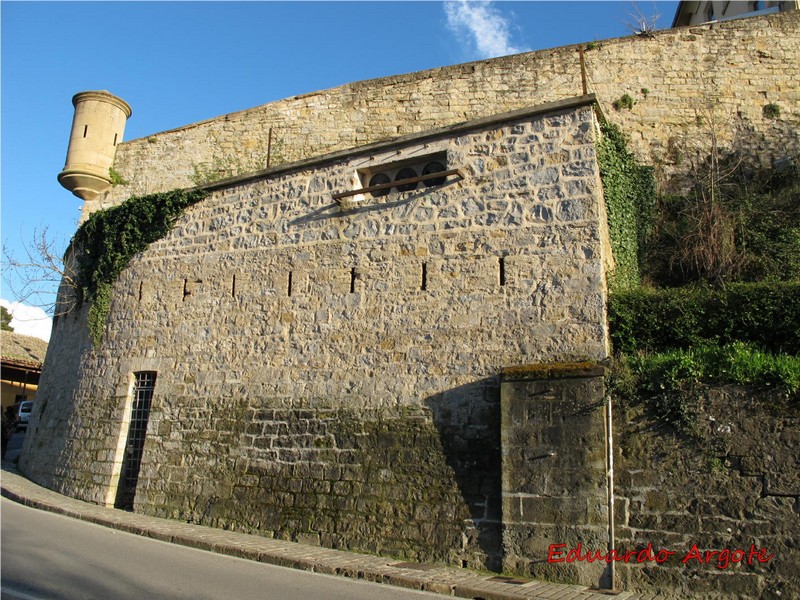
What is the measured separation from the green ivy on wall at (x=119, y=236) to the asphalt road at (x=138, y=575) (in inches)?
191

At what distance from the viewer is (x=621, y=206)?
9867 millimetres

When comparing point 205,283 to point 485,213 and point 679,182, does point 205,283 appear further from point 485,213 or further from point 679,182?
point 679,182

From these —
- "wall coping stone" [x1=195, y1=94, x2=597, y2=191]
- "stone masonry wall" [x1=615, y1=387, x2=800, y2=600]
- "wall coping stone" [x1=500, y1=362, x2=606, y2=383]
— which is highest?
"wall coping stone" [x1=195, y1=94, x2=597, y2=191]

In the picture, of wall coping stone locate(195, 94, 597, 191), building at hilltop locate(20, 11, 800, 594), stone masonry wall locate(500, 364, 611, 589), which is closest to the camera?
stone masonry wall locate(500, 364, 611, 589)

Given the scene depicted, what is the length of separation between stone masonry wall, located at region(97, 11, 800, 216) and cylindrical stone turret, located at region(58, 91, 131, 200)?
53cm

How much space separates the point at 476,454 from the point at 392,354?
6.13 ft

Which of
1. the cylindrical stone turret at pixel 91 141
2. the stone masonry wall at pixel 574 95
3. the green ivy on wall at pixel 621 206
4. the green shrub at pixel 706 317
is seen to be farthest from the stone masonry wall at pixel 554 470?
the cylindrical stone turret at pixel 91 141

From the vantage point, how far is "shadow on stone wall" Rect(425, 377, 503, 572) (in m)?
7.60

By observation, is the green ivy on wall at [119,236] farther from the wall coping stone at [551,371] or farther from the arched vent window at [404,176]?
the wall coping stone at [551,371]

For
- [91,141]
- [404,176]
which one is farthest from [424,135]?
[91,141]

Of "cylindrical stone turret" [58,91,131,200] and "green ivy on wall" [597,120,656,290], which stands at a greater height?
"cylindrical stone turret" [58,91,131,200]

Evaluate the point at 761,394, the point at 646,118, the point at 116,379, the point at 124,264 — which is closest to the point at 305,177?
the point at 124,264

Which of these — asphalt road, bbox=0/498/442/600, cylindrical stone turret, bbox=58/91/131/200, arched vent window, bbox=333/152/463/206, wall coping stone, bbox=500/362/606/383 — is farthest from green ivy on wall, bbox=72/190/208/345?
wall coping stone, bbox=500/362/606/383

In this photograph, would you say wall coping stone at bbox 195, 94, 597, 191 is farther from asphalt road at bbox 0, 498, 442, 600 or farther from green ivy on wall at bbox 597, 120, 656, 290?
asphalt road at bbox 0, 498, 442, 600
